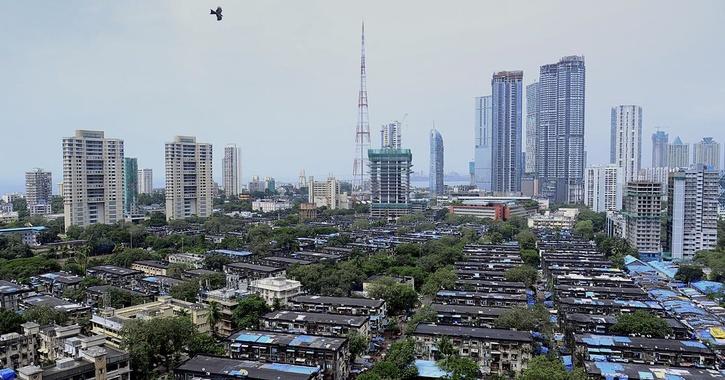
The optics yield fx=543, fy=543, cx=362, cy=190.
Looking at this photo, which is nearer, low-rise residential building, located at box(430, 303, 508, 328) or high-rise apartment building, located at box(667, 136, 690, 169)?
low-rise residential building, located at box(430, 303, 508, 328)

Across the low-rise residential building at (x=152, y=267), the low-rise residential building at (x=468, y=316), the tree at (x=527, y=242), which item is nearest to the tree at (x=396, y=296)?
the low-rise residential building at (x=468, y=316)

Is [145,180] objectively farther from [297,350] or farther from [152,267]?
[297,350]

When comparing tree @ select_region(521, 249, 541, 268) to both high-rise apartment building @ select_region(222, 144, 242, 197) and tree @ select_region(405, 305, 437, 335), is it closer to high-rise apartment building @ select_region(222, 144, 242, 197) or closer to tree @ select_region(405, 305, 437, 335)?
tree @ select_region(405, 305, 437, 335)

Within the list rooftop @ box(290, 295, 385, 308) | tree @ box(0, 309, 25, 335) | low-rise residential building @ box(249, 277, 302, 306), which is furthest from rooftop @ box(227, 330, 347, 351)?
tree @ box(0, 309, 25, 335)

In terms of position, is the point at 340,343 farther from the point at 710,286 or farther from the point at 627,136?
the point at 627,136

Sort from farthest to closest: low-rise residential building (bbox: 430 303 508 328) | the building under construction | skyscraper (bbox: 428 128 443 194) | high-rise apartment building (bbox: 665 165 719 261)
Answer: skyscraper (bbox: 428 128 443 194) → the building under construction → high-rise apartment building (bbox: 665 165 719 261) → low-rise residential building (bbox: 430 303 508 328)

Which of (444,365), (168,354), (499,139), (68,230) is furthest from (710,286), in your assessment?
(499,139)

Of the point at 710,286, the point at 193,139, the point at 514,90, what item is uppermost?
the point at 514,90
